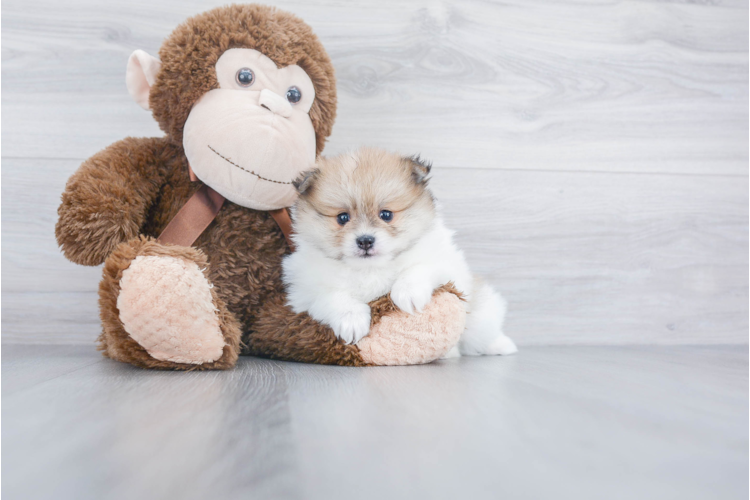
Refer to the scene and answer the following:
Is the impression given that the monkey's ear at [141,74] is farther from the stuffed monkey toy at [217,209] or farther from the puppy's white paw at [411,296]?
the puppy's white paw at [411,296]

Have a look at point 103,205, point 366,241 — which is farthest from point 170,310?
point 366,241

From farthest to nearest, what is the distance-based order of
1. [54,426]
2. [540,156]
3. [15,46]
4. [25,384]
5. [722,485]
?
[540,156] → [15,46] → [25,384] → [54,426] → [722,485]

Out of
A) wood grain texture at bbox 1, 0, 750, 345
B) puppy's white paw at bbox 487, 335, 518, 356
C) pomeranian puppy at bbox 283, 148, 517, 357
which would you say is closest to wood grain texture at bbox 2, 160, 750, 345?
wood grain texture at bbox 1, 0, 750, 345

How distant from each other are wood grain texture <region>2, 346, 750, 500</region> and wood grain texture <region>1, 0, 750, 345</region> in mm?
632

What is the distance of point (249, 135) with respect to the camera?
1065 millimetres

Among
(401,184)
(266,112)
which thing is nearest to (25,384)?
(266,112)

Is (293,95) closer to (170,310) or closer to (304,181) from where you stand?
(304,181)

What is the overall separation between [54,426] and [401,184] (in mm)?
732

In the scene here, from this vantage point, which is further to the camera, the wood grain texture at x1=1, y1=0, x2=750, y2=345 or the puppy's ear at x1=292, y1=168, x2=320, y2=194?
the wood grain texture at x1=1, y1=0, x2=750, y2=345

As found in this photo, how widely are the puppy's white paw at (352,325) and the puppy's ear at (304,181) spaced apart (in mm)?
272

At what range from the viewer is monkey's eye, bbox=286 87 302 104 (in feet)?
3.82

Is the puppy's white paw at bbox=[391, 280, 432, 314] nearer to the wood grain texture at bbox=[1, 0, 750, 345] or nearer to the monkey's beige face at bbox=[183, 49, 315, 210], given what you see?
the monkey's beige face at bbox=[183, 49, 315, 210]

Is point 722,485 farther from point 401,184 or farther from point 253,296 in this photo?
point 253,296

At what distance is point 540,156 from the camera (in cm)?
161
